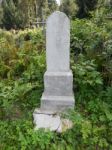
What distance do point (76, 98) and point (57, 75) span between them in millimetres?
671

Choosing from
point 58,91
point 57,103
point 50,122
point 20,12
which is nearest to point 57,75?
point 58,91

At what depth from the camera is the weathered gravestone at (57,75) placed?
166 inches

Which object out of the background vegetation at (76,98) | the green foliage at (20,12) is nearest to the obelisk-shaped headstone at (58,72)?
the background vegetation at (76,98)

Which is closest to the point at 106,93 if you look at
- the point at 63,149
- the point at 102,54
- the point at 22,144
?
the point at 102,54

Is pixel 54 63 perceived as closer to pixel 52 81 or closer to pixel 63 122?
pixel 52 81

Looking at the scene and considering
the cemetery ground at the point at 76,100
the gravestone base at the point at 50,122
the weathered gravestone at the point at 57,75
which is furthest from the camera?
the weathered gravestone at the point at 57,75

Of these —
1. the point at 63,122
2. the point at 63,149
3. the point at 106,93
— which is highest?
the point at 106,93

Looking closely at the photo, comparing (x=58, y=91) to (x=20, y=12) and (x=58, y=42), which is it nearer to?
(x=58, y=42)

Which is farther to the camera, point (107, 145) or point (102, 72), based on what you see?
point (102, 72)

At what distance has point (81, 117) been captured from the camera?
4.21 m

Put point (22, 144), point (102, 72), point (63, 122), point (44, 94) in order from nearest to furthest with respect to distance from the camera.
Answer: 1. point (22, 144)
2. point (63, 122)
3. point (44, 94)
4. point (102, 72)

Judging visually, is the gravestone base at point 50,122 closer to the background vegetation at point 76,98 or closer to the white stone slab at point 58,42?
the background vegetation at point 76,98

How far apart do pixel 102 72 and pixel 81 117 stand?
1201 mm

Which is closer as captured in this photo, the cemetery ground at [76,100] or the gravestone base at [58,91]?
the cemetery ground at [76,100]
